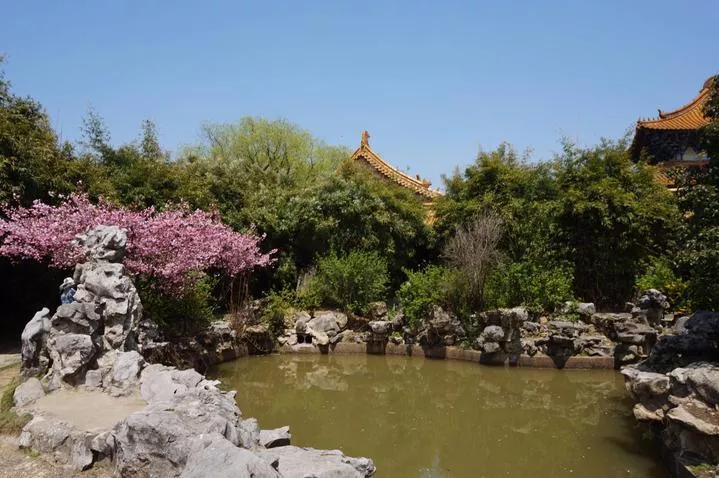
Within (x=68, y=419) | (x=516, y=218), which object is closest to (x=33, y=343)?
(x=68, y=419)

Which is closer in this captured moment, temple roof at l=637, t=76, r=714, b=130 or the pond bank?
the pond bank

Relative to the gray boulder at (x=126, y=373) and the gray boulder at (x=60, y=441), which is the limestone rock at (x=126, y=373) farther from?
the gray boulder at (x=60, y=441)

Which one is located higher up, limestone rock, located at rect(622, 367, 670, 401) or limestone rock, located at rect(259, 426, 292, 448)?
limestone rock, located at rect(622, 367, 670, 401)

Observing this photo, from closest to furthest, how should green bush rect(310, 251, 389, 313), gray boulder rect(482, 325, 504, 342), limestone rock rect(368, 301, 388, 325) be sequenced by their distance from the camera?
gray boulder rect(482, 325, 504, 342), limestone rock rect(368, 301, 388, 325), green bush rect(310, 251, 389, 313)

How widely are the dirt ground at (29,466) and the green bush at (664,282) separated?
9858 millimetres

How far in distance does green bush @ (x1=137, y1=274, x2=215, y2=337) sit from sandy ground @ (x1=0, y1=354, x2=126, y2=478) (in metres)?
2.51

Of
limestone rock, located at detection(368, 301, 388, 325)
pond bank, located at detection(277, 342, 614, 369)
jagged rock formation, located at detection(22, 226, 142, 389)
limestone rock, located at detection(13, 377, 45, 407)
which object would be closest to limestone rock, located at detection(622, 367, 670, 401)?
pond bank, located at detection(277, 342, 614, 369)

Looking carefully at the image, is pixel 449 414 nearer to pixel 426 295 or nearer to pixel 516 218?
pixel 426 295

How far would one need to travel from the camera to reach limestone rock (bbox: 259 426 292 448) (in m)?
4.39

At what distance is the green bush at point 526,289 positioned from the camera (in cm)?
1069

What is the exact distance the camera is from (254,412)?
7.36 meters

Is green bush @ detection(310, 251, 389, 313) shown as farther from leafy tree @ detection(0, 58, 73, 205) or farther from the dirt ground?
the dirt ground

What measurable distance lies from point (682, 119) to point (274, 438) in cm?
1598

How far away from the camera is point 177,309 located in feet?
30.5
